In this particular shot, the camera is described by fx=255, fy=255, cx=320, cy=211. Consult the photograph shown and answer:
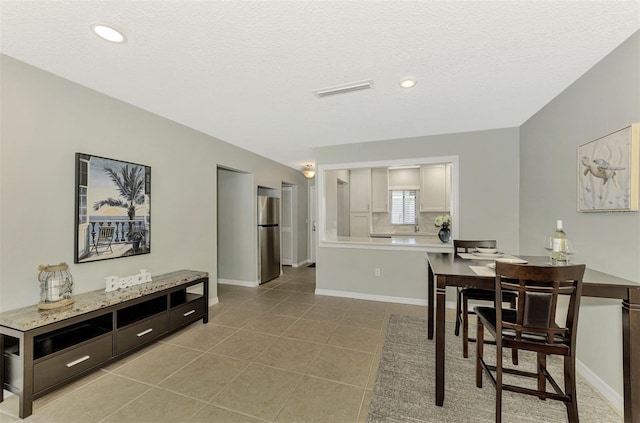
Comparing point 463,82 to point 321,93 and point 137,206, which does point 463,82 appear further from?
point 137,206

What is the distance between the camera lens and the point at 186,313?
292cm

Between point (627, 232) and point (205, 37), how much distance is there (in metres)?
3.04

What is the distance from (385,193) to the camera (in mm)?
6004

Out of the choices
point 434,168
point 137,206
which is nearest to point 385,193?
point 434,168

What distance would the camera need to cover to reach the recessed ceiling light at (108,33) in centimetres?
154

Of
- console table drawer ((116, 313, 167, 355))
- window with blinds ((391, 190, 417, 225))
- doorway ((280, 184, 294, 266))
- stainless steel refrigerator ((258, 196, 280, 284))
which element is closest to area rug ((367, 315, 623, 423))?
console table drawer ((116, 313, 167, 355))

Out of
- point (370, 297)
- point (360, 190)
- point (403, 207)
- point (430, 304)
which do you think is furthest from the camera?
point (360, 190)

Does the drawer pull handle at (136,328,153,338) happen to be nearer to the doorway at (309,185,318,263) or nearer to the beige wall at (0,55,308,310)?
the beige wall at (0,55,308,310)

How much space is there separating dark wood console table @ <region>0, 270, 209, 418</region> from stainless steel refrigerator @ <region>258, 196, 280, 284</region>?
208cm

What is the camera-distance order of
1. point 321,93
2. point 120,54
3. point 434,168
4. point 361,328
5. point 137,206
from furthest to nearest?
1. point 434,168
2. point 361,328
3. point 137,206
4. point 321,93
5. point 120,54

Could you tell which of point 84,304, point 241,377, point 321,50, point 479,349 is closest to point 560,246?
point 479,349

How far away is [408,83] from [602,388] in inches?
110

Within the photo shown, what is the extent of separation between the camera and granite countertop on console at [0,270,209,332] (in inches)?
67.1

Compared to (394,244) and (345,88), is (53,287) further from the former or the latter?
(394,244)
